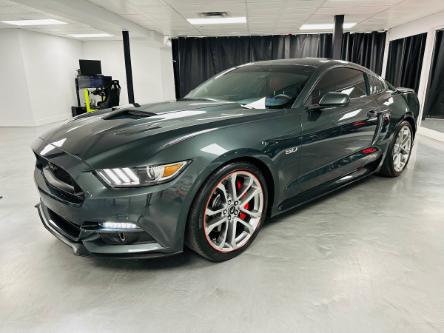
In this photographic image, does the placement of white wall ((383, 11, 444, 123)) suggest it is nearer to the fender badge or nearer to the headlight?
the fender badge

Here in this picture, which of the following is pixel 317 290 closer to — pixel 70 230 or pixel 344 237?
pixel 344 237

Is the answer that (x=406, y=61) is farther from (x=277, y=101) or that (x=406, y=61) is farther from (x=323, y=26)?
(x=277, y=101)

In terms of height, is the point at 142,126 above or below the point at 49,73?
below

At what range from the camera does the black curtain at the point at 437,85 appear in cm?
671

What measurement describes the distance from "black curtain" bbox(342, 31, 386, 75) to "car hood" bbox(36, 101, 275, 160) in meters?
9.67

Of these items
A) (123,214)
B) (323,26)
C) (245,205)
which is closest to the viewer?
(123,214)

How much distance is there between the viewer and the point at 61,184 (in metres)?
1.71

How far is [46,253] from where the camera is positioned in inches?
82.3

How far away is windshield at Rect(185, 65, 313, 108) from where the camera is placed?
231 cm

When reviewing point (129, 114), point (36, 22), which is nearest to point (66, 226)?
point (129, 114)

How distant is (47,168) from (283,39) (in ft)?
33.4

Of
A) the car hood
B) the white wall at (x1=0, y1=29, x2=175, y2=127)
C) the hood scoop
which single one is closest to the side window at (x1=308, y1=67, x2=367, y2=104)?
the car hood

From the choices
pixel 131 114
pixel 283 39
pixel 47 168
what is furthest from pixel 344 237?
pixel 283 39

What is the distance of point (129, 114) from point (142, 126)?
402mm
